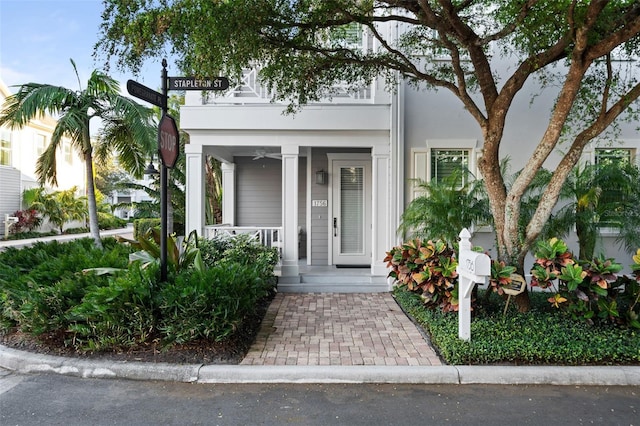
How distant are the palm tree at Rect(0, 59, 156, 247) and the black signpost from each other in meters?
3.21

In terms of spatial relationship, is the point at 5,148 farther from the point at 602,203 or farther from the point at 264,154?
the point at 602,203

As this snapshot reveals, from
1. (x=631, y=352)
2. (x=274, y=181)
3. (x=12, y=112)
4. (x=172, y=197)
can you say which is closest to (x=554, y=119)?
(x=631, y=352)

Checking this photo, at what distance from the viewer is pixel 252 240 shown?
789cm

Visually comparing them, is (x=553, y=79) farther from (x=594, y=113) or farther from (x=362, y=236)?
(x=362, y=236)

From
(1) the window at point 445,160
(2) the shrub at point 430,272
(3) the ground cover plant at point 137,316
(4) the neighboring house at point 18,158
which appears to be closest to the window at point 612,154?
(1) the window at point 445,160

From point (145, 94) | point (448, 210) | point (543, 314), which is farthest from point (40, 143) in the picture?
point (543, 314)

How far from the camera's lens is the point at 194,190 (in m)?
8.21

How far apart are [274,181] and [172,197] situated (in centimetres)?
392

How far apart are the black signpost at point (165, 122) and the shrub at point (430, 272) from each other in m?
3.17

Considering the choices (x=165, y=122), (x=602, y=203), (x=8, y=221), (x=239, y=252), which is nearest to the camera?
(x=165, y=122)

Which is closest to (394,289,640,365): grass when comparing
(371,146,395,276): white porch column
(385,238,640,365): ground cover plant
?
(385,238,640,365): ground cover plant

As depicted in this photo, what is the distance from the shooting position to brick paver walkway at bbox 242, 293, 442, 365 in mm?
4430

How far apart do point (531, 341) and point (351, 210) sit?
557 centimetres

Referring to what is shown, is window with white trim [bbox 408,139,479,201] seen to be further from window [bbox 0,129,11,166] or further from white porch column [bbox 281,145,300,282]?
window [bbox 0,129,11,166]
